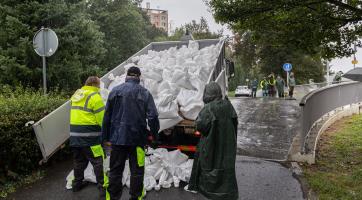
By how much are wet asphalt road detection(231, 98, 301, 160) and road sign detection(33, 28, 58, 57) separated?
487 cm

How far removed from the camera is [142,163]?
474 centimetres

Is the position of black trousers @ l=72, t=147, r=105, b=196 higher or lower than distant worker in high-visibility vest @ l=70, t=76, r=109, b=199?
lower

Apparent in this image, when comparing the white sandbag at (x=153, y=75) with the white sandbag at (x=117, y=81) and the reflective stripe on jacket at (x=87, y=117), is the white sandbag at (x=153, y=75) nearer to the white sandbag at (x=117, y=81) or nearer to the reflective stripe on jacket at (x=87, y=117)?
the white sandbag at (x=117, y=81)

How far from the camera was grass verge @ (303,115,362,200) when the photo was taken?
5617mm

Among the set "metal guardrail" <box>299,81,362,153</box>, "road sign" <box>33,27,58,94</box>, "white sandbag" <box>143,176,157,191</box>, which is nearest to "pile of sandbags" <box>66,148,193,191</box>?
"white sandbag" <box>143,176,157,191</box>

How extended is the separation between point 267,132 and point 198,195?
5406mm

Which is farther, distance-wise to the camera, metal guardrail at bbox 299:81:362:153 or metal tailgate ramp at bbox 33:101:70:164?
metal guardrail at bbox 299:81:362:153

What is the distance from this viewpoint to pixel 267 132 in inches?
407

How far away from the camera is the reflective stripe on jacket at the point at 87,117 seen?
5.23 meters

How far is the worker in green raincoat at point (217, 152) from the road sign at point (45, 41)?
5.33 meters

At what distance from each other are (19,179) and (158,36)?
54737 millimetres

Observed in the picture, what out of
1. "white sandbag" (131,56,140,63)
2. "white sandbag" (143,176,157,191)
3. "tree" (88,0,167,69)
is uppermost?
"tree" (88,0,167,69)

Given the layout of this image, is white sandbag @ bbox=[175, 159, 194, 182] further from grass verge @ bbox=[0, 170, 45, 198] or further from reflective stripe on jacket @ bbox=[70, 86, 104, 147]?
grass verge @ bbox=[0, 170, 45, 198]

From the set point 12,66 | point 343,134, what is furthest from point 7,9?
point 343,134
